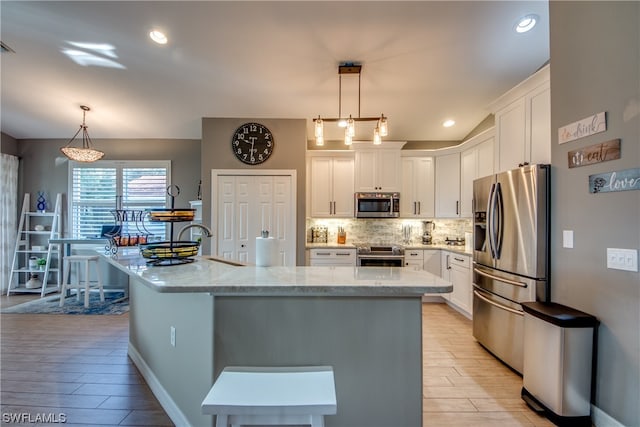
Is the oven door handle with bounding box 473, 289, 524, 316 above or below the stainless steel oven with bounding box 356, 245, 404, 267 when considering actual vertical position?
below

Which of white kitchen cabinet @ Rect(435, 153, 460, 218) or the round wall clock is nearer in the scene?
the round wall clock

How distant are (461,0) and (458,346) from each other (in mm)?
3387

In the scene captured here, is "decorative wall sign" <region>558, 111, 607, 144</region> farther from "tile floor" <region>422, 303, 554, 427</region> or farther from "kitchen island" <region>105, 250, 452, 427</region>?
"tile floor" <region>422, 303, 554, 427</region>

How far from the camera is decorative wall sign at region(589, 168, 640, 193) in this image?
1.78 m

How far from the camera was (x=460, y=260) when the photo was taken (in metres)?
4.14

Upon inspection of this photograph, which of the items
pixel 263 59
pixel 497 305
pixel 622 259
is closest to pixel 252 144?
pixel 263 59

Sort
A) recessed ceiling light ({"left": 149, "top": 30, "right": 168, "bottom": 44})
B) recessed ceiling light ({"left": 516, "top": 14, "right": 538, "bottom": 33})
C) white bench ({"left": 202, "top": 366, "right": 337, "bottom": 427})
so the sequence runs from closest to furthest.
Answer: white bench ({"left": 202, "top": 366, "right": 337, "bottom": 427}) < recessed ceiling light ({"left": 516, "top": 14, "right": 538, "bottom": 33}) < recessed ceiling light ({"left": 149, "top": 30, "right": 168, "bottom": 44})

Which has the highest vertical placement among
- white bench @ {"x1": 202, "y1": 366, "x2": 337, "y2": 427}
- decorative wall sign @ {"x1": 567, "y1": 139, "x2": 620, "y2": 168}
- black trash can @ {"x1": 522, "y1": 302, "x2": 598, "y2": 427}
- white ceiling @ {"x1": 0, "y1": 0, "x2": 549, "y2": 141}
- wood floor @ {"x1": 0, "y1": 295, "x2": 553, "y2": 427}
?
white ceiling @ {"x1": 0, "y1": 0, "x2": 549, "y2": 141}

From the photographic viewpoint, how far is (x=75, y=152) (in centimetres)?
412

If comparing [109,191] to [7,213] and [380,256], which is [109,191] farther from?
[380,256]

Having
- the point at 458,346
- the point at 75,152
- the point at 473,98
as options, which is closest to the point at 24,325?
the point at 75,152

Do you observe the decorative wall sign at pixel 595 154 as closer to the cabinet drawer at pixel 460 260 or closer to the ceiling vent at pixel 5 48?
the cabinet drawer at pixel 460 260

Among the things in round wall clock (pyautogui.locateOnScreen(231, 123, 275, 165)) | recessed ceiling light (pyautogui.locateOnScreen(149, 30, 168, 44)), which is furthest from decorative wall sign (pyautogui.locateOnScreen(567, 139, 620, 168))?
recessed ceiling light (pyautogui.locateOnScreen(149, 30, 168, 44))

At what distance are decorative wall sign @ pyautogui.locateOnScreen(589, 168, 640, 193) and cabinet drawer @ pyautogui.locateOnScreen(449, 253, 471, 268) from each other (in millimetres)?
2062
